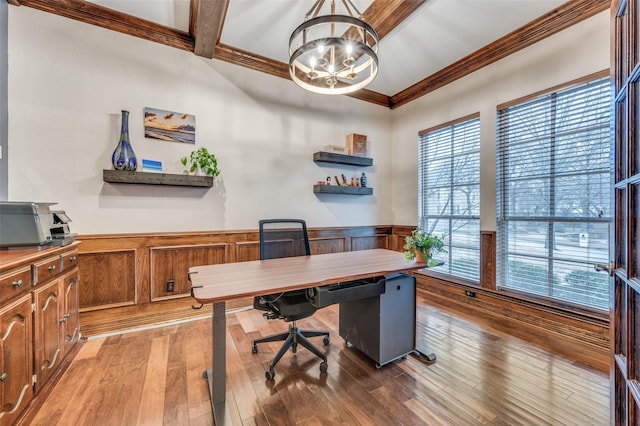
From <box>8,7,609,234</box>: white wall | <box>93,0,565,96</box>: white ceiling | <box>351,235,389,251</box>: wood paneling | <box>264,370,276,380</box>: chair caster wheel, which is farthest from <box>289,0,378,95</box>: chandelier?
<box>351,235,389,251</box>: wood paneling

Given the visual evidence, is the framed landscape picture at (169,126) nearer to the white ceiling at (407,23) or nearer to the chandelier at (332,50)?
the white ceiling at (407,23)

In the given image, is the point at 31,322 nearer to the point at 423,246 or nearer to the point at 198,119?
the point at 198,119

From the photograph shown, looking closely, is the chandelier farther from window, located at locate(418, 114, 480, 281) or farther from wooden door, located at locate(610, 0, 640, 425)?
window, located at locate(418, 114, 480, 281)

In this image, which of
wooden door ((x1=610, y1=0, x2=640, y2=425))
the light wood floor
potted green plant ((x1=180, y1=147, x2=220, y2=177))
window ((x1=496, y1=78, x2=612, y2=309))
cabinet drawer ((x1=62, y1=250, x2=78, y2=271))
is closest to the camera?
wooden door ((x1=610, y1=0, x2=640, y2=425))

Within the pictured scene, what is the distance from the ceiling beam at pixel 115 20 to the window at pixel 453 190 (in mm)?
3336

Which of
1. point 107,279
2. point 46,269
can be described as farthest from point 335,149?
point 46,269

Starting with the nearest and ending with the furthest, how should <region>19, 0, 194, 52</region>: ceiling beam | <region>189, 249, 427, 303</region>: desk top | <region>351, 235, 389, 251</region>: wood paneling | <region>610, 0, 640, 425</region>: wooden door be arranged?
<region>610, 0, 640, 425</region>: wooden door, <region>189, 249, 427, 303</region>: desk top, <region>19, 0, 194, 52</region>: ceiling beam, <region>351, 235, 389, 251</region>: wood paneling

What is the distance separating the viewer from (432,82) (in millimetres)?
3709

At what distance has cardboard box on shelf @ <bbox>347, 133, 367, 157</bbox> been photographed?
158 inches

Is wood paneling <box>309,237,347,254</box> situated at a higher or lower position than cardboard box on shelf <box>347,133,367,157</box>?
lower

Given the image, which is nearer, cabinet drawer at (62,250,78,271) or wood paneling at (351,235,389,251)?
cabinet drawer at (62,250,78,271)

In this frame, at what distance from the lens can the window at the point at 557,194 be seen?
227 cm

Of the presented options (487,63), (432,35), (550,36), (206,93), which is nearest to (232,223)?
(206,93)

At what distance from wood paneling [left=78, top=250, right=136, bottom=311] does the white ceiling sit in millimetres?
2410
